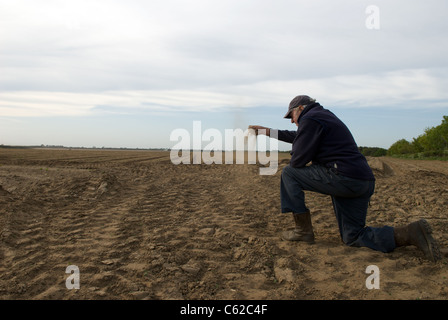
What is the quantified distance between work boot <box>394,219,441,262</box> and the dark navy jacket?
61 centimetres

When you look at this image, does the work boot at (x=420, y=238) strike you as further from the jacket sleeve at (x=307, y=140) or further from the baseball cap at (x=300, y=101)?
the baseball cap at (x=300, y=101)

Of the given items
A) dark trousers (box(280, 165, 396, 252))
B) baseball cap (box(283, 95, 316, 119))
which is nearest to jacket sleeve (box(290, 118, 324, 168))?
dark trousers (box(280, 165, 396, 252))

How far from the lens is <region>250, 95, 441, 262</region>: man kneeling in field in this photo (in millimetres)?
3600

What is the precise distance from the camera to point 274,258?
11.4 feet

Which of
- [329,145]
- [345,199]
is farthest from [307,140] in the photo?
[345,199]

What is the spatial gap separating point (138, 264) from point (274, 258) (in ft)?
4.30

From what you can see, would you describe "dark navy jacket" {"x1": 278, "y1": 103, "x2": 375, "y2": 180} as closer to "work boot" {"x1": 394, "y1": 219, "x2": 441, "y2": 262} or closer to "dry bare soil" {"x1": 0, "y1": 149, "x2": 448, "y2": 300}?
"work boot" {"x1": 394, "y1": 219, "x2": 441, "y2": 262}

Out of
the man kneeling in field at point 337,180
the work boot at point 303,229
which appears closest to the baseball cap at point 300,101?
the man kneeling in field at point 337,180

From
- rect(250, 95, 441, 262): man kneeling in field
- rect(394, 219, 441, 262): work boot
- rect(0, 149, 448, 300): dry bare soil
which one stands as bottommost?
rect(0, 149, 448, 300): dry bare soil

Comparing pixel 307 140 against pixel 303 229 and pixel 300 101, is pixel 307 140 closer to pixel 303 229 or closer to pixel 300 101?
pixel 300 101

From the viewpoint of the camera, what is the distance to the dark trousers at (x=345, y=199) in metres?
3.62
